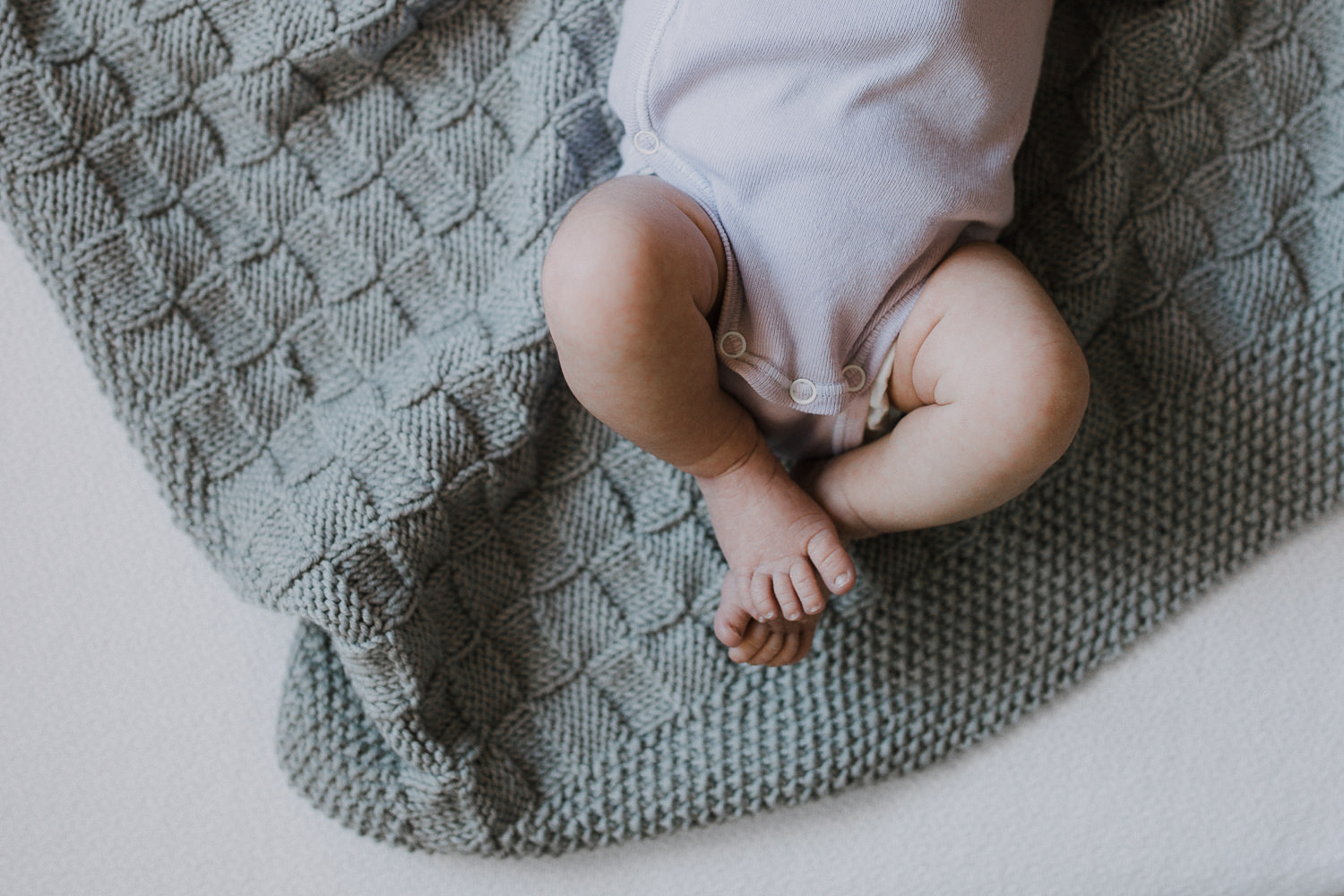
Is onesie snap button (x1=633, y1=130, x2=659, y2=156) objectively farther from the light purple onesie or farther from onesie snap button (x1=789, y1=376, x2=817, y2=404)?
onesie snap button (x1=789, y1=376, x2=817, y2=404)

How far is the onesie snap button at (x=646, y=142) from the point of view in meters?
0.78

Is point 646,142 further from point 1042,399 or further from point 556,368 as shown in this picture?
point 1042,399

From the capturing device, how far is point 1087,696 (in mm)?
902

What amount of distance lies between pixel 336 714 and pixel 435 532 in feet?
0.63

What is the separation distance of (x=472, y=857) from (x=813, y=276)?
2.01 ft

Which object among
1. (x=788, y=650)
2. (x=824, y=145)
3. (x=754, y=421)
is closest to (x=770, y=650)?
(x=788, y=650)

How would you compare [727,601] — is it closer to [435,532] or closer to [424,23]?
[435,532]

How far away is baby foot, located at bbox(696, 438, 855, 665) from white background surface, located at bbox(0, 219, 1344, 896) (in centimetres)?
20

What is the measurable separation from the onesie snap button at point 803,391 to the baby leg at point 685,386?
5cm

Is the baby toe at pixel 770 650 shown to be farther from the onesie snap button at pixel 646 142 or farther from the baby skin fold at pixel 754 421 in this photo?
the onesie snap button at pixel 646 142

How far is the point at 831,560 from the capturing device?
29.9 inches

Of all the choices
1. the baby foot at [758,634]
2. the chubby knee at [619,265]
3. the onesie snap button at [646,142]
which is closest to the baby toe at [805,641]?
the baby foot at [758,634]

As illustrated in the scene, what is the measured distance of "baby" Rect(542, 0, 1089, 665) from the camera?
70 centimetres

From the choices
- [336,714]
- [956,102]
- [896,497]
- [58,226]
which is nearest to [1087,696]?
[896,497]
